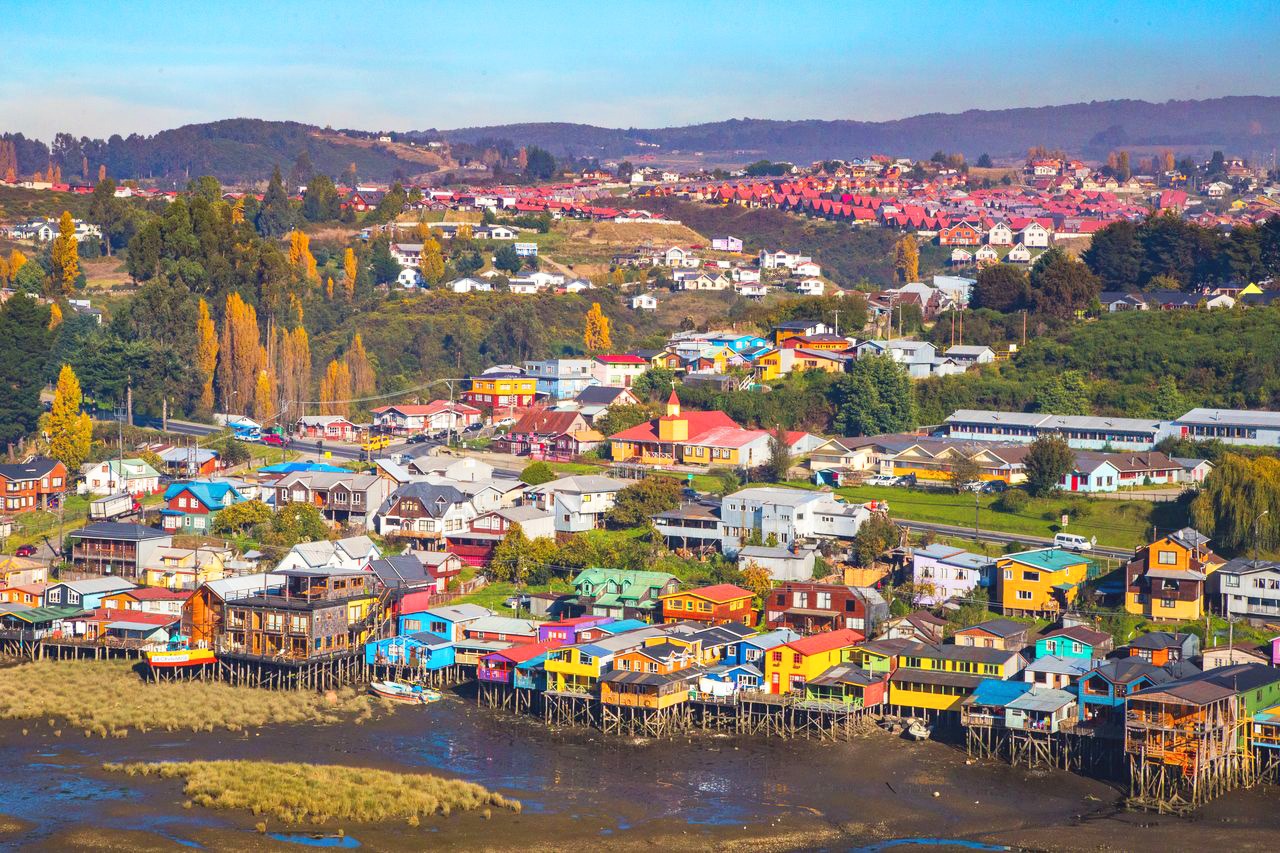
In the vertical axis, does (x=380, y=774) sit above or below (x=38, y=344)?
below

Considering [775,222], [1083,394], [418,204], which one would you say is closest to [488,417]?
[1083,394]

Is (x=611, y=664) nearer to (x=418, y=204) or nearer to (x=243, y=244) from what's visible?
(x=243, y=244)

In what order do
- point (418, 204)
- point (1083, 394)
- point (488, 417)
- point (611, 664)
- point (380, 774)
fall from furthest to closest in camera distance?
point (418, 204) → point (488, 417) → point (1083, 394) → point (611, 664) → point (380, 774)

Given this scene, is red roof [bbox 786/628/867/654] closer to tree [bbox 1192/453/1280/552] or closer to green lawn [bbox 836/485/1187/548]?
green lawn [bbox 836/485/1187/548]

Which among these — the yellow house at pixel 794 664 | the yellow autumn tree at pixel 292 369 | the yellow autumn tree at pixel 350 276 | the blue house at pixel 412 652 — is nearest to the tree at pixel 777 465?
the blue house at pixel 412 652

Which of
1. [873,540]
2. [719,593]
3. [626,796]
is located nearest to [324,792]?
[626,796]

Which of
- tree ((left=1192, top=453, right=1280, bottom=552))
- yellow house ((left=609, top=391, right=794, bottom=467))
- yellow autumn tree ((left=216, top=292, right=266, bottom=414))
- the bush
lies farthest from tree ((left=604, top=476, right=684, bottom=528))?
yellow autumn tree ((left=216, top=292, right=266, bottom=414))

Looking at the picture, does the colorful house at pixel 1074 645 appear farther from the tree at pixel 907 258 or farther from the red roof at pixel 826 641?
the tree at pixel 907 258
